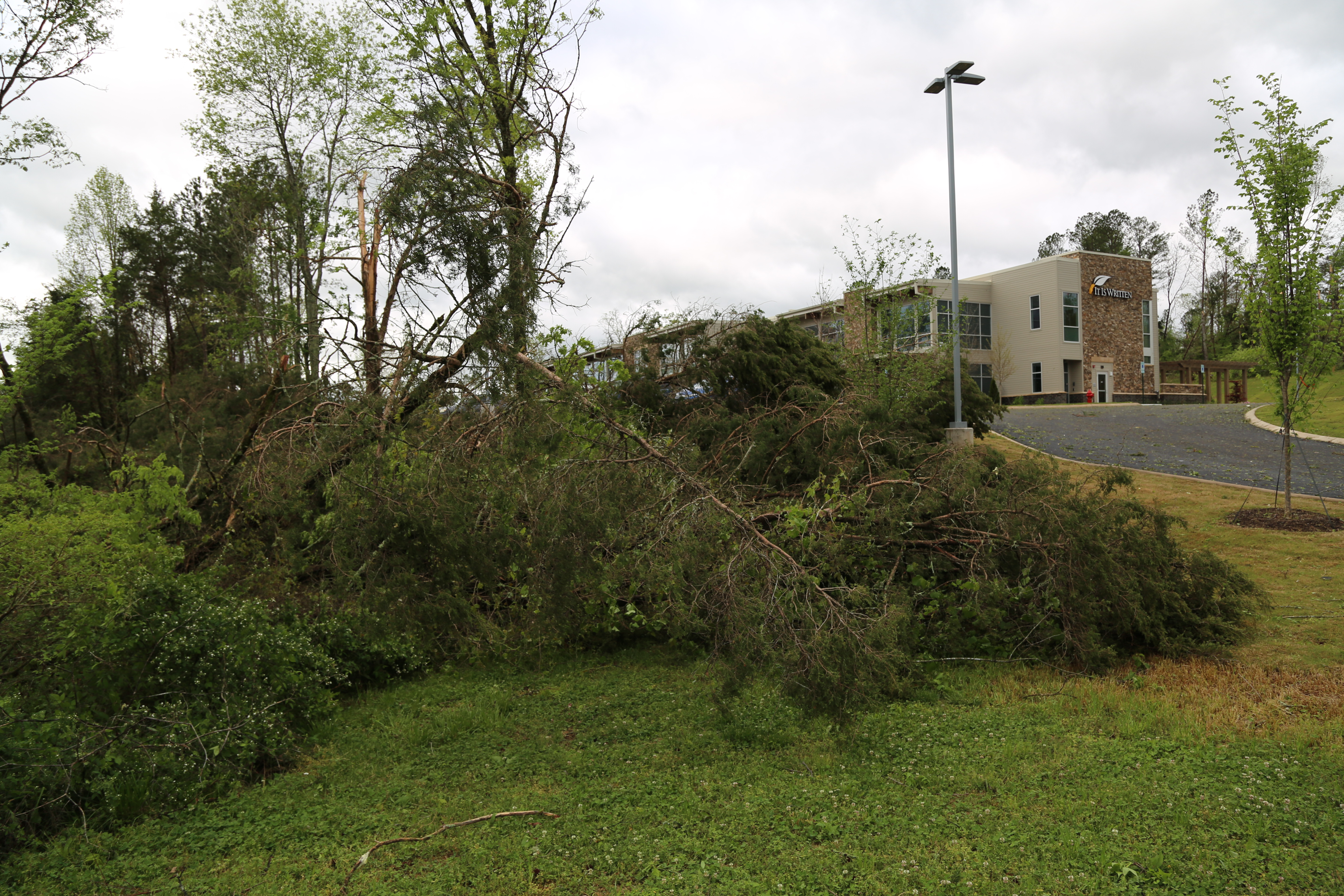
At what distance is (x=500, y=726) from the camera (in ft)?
19.2

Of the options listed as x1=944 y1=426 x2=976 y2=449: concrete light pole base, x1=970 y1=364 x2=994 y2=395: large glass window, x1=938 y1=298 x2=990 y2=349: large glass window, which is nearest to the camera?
x1=944 y1=426 x2=976 y2=449: concrete light pole base

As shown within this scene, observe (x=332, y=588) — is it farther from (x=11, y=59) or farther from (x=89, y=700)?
(x=11, y=59)

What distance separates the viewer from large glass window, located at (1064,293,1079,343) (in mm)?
39781

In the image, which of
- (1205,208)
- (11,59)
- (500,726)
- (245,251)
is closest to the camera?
(500,726)

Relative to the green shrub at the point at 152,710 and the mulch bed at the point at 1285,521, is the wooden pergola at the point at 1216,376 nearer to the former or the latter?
the mulch bed at the point at 1285,521

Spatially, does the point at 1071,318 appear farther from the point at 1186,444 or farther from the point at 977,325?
the point at 1186,444

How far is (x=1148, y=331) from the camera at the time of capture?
140ft

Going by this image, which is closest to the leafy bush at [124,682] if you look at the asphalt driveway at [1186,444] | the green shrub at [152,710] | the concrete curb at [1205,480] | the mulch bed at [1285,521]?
the green shrub at [152,710]

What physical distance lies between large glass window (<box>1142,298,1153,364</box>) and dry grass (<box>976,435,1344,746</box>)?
37.8 metres

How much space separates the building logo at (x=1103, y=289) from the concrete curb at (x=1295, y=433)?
17892 millimetres

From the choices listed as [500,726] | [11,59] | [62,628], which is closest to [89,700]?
[62,628]

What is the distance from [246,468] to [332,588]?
1.34 meters

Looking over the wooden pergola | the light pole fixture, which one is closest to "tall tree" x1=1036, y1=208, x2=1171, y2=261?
the wooden pergola

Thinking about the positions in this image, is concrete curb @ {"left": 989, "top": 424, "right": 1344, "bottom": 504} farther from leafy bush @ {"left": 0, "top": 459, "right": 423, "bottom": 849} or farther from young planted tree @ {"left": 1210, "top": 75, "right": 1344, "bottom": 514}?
leafy bush @ {"left": 0, "top": 459, "right": 423, "bottom": 849}
